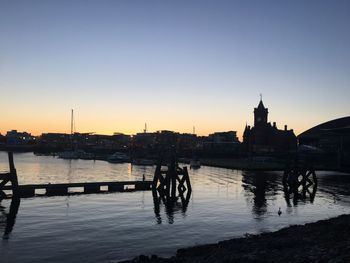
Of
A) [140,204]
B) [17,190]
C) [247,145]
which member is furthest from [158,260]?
[247,145]

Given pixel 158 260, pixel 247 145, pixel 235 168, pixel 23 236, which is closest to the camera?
pixel 158 260

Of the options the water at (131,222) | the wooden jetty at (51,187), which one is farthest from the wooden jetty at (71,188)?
the water at (131,222)

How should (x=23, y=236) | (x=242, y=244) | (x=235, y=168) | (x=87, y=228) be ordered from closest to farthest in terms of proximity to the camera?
(x=242, y=244)
(x=23, y=236)
(x=87, y=228)
(x=235, y=168)

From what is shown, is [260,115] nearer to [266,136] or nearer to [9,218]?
[266,136]

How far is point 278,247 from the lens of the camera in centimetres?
1911

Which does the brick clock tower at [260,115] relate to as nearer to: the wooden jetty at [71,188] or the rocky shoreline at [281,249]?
the wooden jetty at [71,188]

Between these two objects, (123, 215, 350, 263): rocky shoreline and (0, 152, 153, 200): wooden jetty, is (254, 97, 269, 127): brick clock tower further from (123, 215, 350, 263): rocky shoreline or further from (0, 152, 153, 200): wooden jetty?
(123, 215, 350, 263): rocky shoreline

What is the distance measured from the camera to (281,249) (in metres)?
18.7

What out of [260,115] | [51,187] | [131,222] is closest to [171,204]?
[131,222]

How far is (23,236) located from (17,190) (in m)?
17.7

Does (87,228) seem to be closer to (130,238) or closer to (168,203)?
(130,238)

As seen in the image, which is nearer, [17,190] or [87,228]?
[87,228]

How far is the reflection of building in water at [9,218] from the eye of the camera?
1032 inches

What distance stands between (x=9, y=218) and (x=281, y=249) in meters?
20.9
